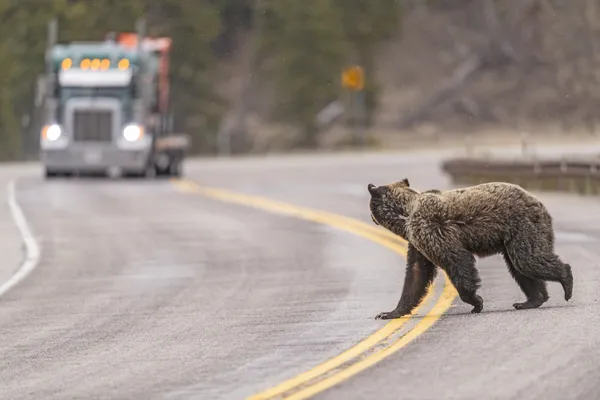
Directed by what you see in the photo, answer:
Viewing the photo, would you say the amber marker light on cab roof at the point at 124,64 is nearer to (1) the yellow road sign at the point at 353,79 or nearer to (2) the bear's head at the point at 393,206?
(1) the yellow road sign at the point at 353,79

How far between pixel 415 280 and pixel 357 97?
65367mm

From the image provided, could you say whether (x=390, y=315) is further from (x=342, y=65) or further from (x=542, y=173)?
(x=342, y=65)

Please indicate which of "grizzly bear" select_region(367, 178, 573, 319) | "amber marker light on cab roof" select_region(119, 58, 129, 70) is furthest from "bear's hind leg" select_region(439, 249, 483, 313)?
"amber marker light on cab roof" select_region(119, 58, 129, 70)

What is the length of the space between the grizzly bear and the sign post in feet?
199

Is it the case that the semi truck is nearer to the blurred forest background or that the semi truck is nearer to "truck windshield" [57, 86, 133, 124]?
"truck windshield" [57, 86, 133, 124]

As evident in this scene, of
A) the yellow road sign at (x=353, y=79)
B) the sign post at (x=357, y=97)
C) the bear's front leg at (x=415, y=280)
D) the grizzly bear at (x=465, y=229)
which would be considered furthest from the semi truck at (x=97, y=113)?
the grizzly bear at (x=465, y=229)

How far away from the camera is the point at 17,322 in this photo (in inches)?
576

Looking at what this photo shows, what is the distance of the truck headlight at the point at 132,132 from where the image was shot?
143 ft

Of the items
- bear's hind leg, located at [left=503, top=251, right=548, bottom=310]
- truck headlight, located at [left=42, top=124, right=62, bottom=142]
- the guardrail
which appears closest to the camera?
bear's hind leg, located at [left=503, top=251, right=548, bottom=310]

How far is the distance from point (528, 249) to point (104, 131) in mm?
31620

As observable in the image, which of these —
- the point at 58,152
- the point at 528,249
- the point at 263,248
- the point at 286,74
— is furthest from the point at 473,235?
the point at 286,74

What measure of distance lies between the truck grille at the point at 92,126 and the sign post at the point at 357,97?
30710 millimetres

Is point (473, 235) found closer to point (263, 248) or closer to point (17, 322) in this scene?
point (17, 322)

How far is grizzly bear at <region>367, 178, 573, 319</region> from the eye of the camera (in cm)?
1267
